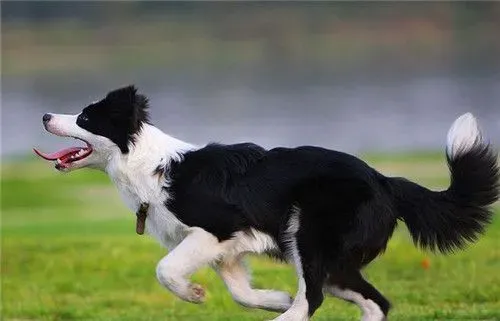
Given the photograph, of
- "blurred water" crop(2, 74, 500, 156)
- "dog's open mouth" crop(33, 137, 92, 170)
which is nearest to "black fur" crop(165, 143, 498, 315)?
"dog's open mouth" crop(33, 137, 92, 170)

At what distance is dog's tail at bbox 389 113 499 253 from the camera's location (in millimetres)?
5805

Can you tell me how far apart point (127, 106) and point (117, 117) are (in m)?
0.08

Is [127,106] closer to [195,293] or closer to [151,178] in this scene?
[151,178]

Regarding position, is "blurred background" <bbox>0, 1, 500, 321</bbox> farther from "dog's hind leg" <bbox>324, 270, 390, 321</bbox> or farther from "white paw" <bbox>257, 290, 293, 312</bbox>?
"dog's hind leg" <bbox>324, 270, 390, 321</bbox>

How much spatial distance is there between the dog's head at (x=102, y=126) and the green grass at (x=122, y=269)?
121 cm

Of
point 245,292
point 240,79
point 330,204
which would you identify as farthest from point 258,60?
point 330,204

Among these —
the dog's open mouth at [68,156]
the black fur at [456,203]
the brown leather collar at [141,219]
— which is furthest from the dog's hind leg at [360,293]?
the dog's open mouth at [68,156]

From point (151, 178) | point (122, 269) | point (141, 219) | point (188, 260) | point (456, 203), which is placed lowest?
point (122, 269)

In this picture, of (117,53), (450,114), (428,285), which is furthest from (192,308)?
(117,53)

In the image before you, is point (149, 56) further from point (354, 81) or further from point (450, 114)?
point (450, 114)

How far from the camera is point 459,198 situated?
584cm

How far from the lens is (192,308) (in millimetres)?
8328

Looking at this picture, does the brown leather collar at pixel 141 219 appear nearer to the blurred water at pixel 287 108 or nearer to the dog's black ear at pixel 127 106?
the dog's black ear at pixel 127 106

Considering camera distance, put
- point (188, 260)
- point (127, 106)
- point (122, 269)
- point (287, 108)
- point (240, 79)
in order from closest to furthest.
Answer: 1. point (188, 260)
2. point (127, 106)
3. point (122, 269)
4. point (287, 108)
5. point (240, 79)
